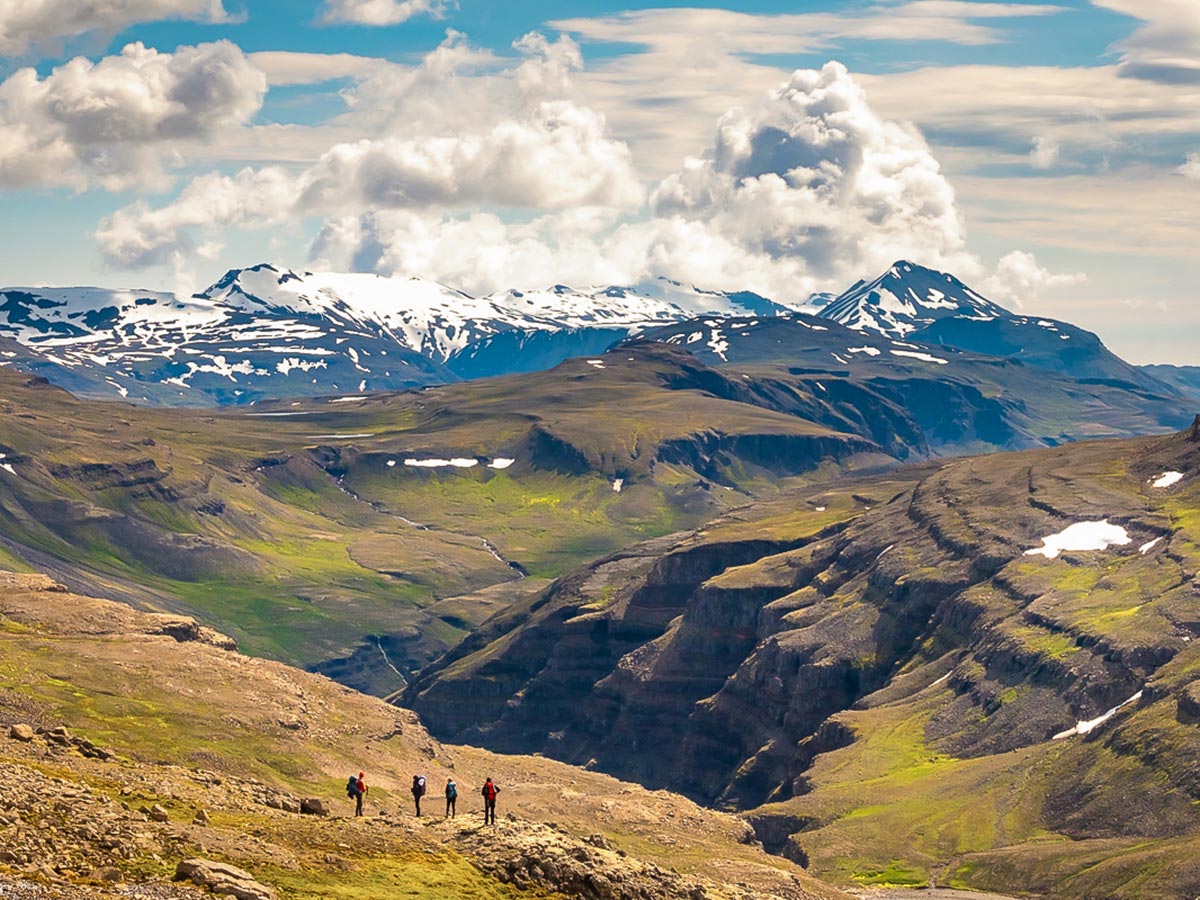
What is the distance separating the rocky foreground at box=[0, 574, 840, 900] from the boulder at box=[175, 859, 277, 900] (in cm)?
12

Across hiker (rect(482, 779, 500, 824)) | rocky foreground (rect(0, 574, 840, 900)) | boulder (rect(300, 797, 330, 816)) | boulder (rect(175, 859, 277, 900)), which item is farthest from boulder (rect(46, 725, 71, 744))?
boulder (rect(175, 859, 277, 900))

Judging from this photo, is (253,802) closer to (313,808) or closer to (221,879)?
(313,808)

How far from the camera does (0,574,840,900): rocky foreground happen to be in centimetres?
8250

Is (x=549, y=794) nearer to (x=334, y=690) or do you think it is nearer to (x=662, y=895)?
(x=334, y=690)

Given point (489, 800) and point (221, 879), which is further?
point (489, 800)

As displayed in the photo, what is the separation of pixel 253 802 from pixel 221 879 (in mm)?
31798

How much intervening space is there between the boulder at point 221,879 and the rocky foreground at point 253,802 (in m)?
0.12

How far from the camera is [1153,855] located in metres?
179

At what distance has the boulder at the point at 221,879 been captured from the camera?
7794cm

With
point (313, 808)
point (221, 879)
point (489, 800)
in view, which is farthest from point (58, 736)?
point (221, 879)

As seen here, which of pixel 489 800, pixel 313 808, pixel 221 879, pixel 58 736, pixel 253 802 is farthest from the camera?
pixel 58 736

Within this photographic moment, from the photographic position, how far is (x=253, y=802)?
11006cm

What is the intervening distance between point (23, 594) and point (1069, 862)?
119044 millimetres

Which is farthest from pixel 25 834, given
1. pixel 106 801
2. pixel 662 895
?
pixel 662 895
